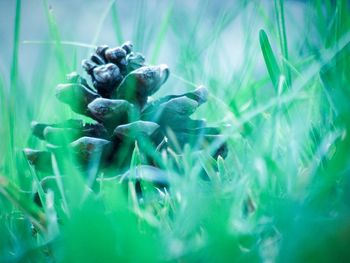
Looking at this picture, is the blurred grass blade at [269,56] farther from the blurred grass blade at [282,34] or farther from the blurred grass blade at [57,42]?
the blurred grass blade at [57,42]

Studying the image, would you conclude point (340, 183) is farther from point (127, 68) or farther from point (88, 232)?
point (127, 68)

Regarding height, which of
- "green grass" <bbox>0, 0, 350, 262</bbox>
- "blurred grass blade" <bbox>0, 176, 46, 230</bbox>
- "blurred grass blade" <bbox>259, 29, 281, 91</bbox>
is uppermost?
"blurred grass blade" <bbox>259, 29, 281, 91</bbox>

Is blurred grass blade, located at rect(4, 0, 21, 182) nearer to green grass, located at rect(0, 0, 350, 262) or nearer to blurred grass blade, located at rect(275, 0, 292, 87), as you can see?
green grass, located at rect(0, 0, 350, 262)

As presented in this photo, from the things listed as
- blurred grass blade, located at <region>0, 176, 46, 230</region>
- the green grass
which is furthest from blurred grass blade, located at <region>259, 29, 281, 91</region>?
blurred grass blade, located at <region>0, 176, 46, 230</region>

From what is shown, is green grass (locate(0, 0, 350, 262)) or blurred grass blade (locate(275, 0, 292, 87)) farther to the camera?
blurred grass blade (locate(275, 0, 292, 87))

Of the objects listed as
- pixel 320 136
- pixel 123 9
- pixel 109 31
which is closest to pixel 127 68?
pixel 320 136

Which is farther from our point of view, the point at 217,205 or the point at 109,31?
the point at 109,31
